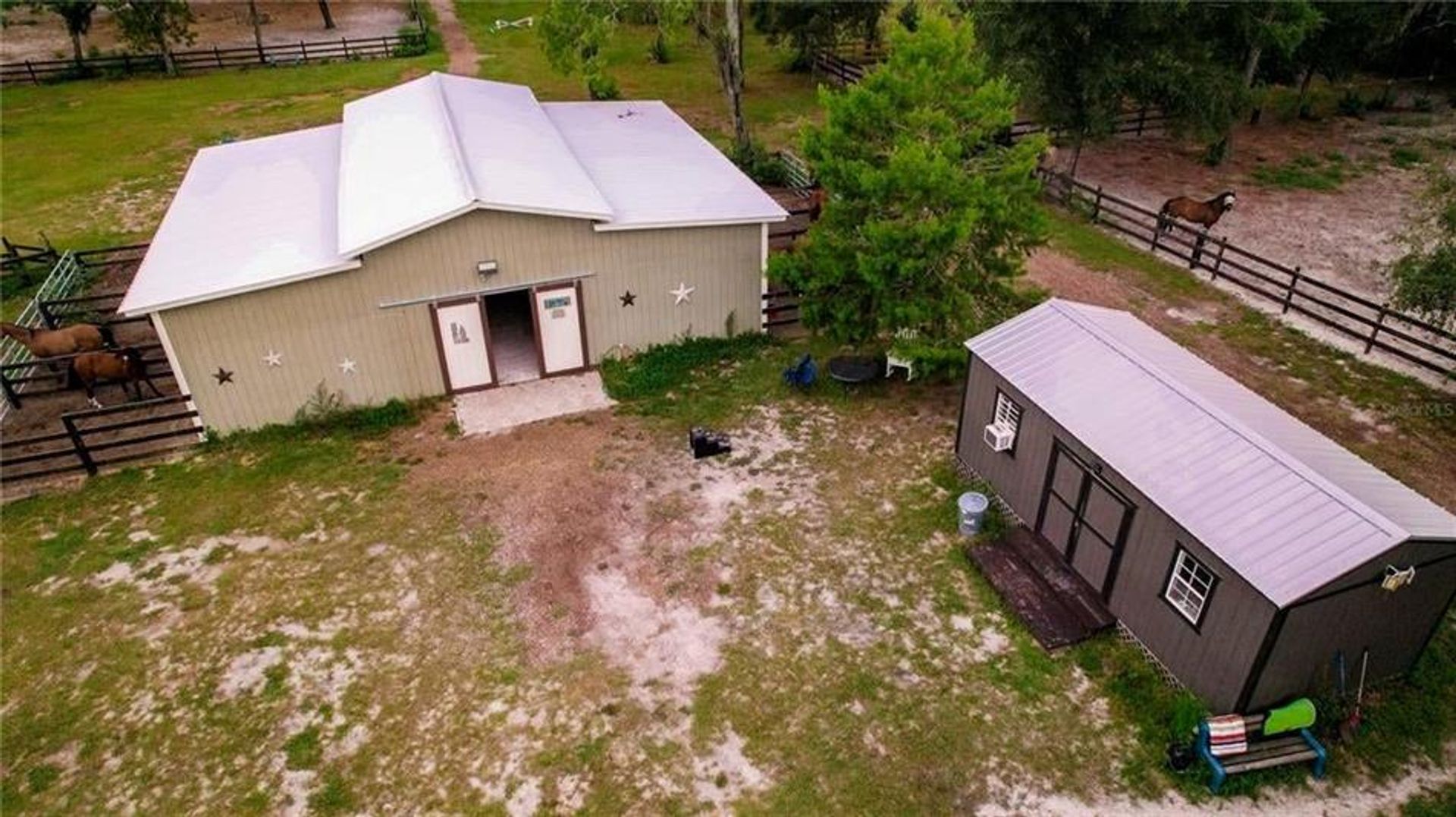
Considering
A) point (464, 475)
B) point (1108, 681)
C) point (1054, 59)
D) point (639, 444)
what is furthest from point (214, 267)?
point (1054, 59)

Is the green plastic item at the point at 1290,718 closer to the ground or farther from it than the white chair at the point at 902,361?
closer to the ground

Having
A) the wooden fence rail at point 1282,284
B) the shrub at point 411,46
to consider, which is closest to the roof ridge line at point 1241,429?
the wooden fence rail at point 1282,284

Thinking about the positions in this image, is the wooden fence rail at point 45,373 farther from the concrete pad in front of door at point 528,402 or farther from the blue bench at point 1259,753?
the blue bench at point 1259,753

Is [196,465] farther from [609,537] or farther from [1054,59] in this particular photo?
[1054,59]

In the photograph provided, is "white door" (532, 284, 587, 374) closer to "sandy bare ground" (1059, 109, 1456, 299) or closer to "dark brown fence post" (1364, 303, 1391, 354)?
"dark brown fence post" (1364, 303, 1391, 354)

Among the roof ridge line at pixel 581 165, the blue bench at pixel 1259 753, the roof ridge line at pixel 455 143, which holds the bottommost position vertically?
the blue bench at pixel 1259 753
